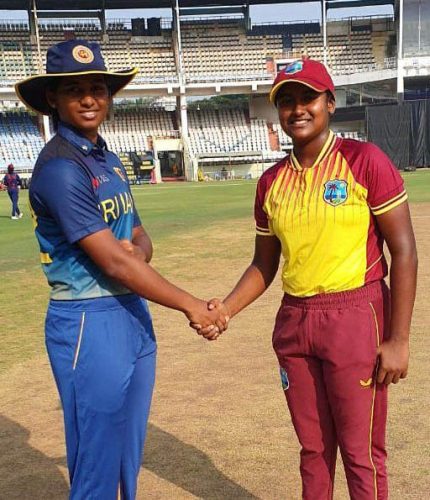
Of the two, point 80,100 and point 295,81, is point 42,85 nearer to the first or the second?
point 80,100

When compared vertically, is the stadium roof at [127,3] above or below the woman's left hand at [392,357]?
above

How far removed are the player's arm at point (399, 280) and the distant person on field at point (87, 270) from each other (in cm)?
82

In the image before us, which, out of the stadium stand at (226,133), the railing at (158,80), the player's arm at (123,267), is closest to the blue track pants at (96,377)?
the player's arm at (123,267)

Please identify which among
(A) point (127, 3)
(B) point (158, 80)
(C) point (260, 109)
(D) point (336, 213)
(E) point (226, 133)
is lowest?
(E) point (226, 133)

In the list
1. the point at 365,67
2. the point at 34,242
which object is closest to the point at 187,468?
the point at 34,242

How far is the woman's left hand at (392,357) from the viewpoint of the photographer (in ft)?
7.66

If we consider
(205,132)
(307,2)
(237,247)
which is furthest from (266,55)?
(237,247)

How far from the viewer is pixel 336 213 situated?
2330 millimetres

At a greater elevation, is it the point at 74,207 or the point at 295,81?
the point at 295,81

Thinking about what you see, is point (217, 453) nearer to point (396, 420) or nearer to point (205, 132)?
point (396, 420)

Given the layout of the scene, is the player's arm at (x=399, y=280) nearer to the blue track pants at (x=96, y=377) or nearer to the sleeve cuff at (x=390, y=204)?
the sleeve cuff at (x=390, y=204)

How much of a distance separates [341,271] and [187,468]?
71.5 inches

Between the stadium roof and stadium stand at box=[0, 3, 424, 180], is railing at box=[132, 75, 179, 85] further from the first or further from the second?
the stadium roof

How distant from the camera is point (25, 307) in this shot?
24.5 ft
